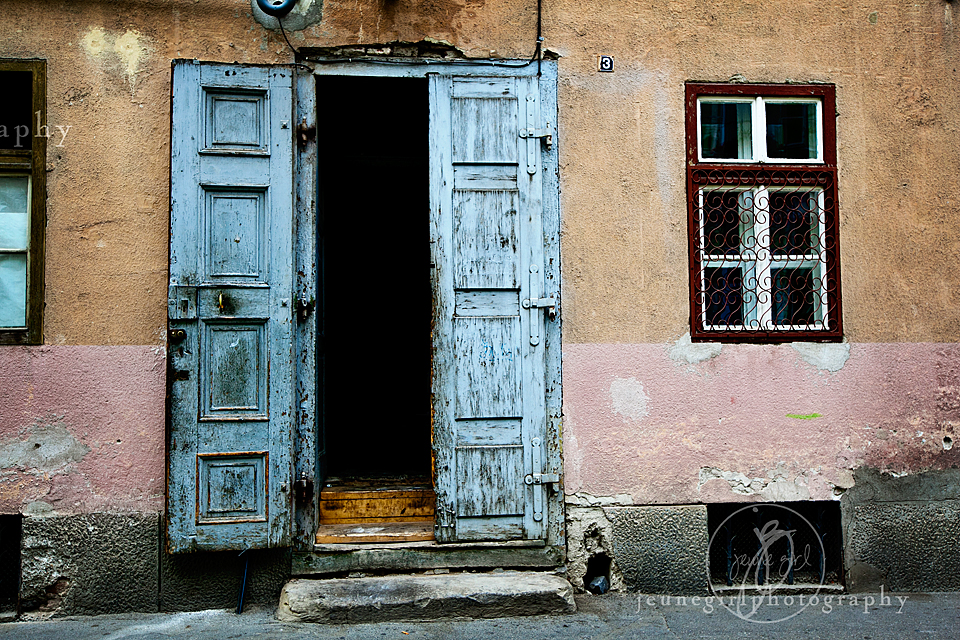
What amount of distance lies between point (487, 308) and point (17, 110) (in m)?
3.00

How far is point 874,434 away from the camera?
4281 mm

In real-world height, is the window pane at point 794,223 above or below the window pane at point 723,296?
above

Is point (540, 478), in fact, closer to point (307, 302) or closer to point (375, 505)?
point (375, 505)

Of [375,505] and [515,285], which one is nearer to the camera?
[515,285]

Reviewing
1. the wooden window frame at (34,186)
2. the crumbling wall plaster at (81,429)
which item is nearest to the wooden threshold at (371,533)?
the crumbling wall plaster at (81,429)

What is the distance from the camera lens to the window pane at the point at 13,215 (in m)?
4.06

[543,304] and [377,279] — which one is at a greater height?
[377,279]

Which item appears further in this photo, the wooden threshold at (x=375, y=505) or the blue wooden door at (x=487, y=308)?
the wooden threshold at (x=375, y=505)

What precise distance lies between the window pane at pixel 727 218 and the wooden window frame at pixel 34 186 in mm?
3894

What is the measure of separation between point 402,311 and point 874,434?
4448mm

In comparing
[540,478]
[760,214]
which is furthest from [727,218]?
[540,478]

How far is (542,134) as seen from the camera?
13.7 ft

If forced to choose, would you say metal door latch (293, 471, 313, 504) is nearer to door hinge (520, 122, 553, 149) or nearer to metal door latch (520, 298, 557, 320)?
metal door latch (520, 298, 557, 320)

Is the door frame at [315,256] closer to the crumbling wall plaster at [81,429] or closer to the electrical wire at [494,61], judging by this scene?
the electrical wire at [494,61]
